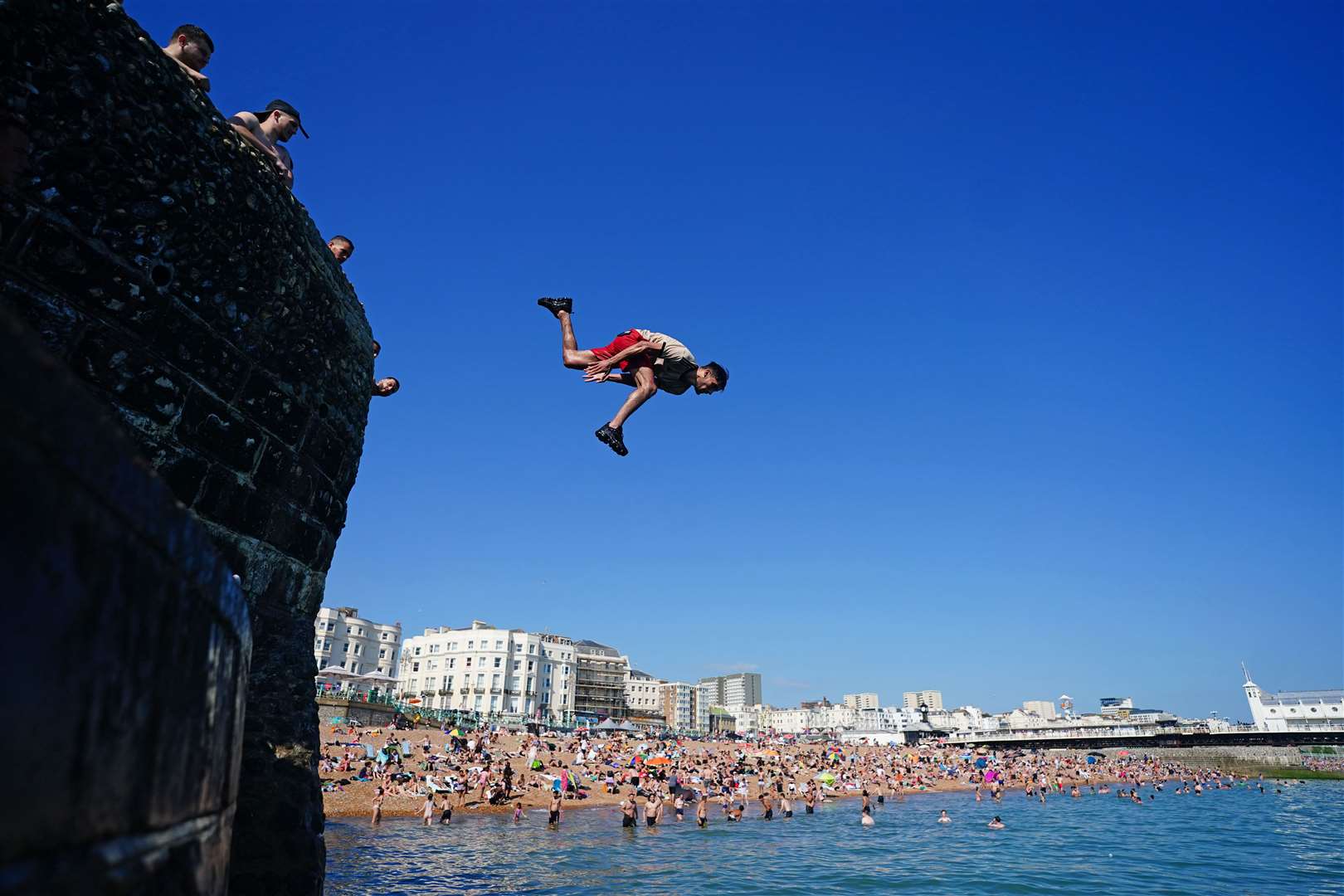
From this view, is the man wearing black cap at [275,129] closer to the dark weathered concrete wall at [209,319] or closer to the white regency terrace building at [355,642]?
the dark weathered concrete wall at [209,319]

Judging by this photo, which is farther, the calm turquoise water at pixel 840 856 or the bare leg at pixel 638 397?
the calm turquoise water at pixel 840 856

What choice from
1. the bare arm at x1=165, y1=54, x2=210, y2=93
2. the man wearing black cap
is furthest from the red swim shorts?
the bare arm at x1=165, y1=54, x2=210, y2=93

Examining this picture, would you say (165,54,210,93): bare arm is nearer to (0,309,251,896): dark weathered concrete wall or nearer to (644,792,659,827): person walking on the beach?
(0,309,251,896): dark weathered concrete wall

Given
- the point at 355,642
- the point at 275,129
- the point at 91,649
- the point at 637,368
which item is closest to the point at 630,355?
the point at 637,368

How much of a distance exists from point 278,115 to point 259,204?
3.81 feet

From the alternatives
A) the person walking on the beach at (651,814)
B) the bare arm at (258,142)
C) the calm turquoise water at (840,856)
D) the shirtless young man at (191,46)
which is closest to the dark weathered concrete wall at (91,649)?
the bare arm at (258,142)

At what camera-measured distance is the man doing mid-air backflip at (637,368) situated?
6.34 metres

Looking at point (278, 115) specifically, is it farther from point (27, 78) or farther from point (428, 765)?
point (428, 765)

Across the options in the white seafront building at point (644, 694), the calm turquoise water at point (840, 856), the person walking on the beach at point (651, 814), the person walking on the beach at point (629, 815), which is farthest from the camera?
the white seafront building at point (644, 694)

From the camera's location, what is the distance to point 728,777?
55344mm

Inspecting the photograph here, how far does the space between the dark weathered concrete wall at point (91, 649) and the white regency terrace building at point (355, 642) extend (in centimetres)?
10226

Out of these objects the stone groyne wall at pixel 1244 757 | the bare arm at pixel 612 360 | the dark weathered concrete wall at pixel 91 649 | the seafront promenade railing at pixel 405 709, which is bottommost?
the stone groyne wall at pixel 1244 757

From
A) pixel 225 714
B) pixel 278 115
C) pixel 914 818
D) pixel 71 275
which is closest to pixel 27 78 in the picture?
pixel 71 275

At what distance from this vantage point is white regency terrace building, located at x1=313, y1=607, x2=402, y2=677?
97.2 metres
